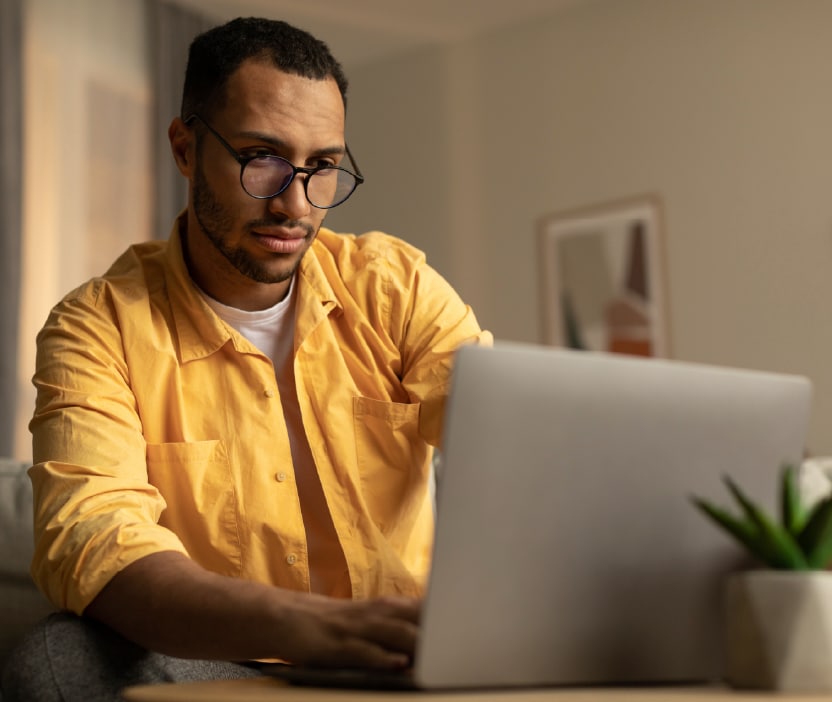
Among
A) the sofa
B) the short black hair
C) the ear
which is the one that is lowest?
the sofa

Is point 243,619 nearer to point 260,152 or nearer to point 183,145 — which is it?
point 260,152

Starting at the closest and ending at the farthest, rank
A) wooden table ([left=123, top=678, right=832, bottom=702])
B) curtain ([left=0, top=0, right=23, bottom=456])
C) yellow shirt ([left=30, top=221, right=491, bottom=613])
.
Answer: wooden table ([left=123, top=678, right=832, bottom=702]) < yellow shirt ([left=30, top=221, right=491, bottom=613]) < curtain ([left=0, top=0, right=23, bottom=456])

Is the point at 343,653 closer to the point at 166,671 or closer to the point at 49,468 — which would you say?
the point at 166,671

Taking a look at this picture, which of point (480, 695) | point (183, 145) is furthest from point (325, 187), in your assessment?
point (480, 695)

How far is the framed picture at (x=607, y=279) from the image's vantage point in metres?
4.55

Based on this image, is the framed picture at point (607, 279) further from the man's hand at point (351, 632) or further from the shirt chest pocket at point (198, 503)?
the man's hand at point (351, 632)

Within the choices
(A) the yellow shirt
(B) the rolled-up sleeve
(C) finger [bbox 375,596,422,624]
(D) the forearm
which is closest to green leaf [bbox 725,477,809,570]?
(C) finger [bbox 375,596,422,624]

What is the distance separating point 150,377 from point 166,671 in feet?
1.59

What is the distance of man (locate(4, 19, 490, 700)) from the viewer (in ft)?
4.92

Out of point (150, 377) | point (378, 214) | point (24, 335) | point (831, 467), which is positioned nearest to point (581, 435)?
point (150, 377)

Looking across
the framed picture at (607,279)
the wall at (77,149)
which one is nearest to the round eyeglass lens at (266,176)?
the wall at (77,149)

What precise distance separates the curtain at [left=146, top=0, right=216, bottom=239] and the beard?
3205 mm

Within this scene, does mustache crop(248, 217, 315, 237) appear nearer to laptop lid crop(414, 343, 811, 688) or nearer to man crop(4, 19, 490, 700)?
man crop(4, 19, 490, 700)

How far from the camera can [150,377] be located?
1.54 metres
